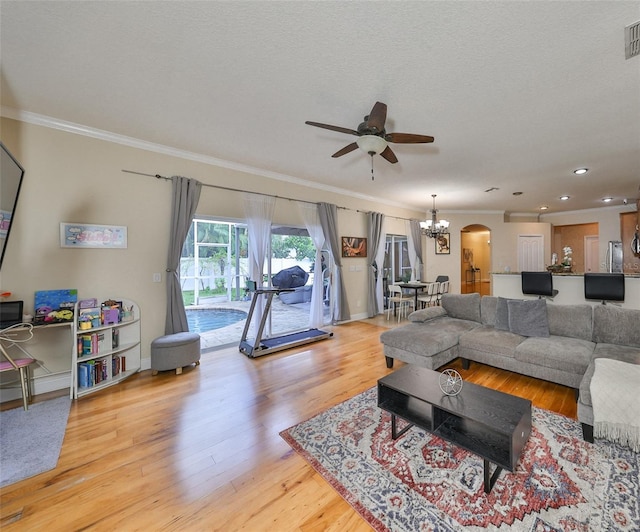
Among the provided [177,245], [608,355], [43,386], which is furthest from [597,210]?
[43,386]

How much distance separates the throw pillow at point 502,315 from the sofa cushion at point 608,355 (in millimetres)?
862

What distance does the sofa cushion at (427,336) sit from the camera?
10.4 feet

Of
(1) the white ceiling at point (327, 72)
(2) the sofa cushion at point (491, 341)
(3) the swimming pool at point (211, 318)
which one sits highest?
(1) the white ceiling at point (327, 72)

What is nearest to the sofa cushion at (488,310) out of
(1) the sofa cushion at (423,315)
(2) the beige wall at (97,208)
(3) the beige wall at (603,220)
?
(1) the sofa cushion at (423,315)

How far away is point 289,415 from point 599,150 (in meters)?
5.43

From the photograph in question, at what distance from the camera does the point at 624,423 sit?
1.91m

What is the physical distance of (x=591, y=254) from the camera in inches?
342

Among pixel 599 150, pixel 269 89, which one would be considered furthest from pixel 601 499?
pixel 599 150

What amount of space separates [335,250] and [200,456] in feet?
14.0

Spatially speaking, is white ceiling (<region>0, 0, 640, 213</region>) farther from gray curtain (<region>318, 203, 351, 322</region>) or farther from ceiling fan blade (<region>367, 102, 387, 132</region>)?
gray curtain (<region>318, 203, 351, 322</region>)

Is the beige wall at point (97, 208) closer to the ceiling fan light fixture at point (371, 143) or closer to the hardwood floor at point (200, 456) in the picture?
the hardwood floor at point (200, 456)

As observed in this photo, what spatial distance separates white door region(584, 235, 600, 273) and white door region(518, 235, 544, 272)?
1.90m

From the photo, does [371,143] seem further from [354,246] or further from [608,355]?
[354,246]

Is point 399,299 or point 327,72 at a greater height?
point 327,72
